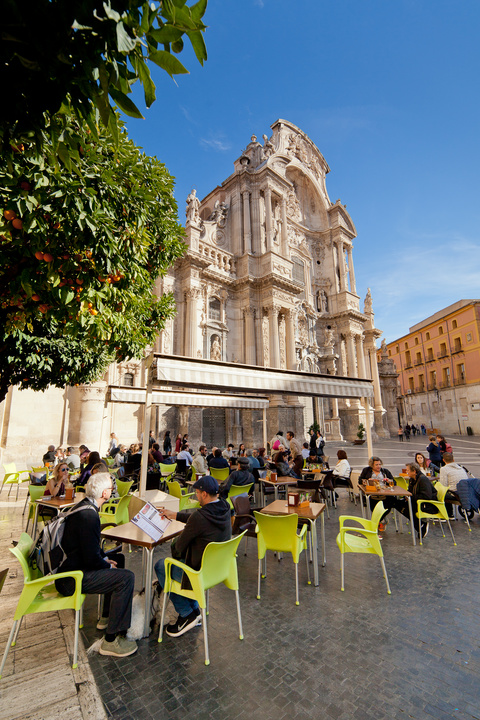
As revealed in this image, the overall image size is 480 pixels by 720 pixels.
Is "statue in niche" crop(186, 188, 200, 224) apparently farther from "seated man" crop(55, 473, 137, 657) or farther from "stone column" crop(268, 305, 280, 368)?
"seated man" crop(55, 473, 137, 657)

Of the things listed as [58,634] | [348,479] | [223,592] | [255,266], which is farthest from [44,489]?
[255,266]

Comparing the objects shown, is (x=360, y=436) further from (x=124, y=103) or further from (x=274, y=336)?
(x=124, y=103)

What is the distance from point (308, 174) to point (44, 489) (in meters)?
32.7

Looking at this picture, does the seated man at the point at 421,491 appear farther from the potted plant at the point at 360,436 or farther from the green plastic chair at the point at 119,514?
the potted plant at the point at 360,436

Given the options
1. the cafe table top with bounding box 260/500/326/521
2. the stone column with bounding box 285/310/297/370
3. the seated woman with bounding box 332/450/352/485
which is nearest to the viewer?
the cafe table top with bounding box 260/500/326/521

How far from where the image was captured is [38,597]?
9.28 feet

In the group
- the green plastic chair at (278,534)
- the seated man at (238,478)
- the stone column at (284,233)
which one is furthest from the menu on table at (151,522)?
the stone column at (284,233)

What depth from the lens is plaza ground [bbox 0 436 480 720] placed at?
225 cm

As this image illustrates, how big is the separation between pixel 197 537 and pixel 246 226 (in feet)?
76.0

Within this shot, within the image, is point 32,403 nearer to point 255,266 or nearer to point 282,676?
A: point 282,676

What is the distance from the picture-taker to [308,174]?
3030 cm

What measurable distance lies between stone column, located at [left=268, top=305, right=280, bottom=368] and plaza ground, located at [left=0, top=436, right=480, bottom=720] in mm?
17030

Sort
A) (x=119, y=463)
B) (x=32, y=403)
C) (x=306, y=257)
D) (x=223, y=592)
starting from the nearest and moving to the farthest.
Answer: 1. (x=223, y=592)
2. (x=119, y=463)
3. (x=32, y=403)
4. (x=306, y=257)

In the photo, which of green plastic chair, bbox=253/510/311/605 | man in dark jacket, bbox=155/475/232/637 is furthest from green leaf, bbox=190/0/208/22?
green plastic chair, bbox=253/510/311/605
